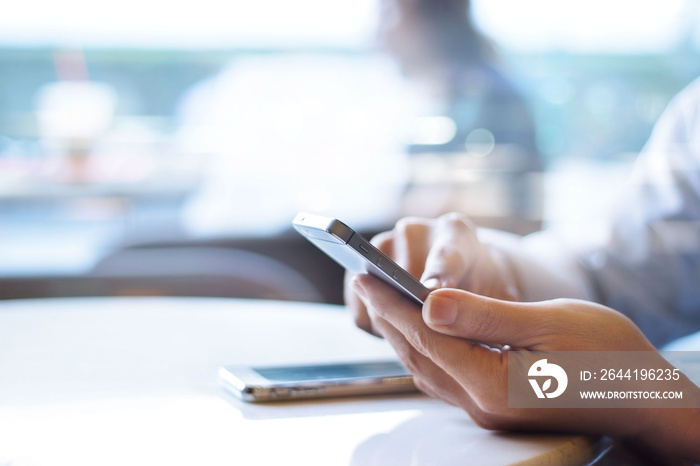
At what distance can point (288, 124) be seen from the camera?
2.23 metres

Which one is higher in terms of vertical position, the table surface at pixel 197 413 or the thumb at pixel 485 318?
the thumb at pixel 485 318

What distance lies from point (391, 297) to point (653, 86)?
203 centimetres

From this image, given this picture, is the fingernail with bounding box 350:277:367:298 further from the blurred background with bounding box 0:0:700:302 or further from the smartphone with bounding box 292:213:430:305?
the blurred background with bounding box 0:0:700:302

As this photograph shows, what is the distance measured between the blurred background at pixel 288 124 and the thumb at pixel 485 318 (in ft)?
4.82

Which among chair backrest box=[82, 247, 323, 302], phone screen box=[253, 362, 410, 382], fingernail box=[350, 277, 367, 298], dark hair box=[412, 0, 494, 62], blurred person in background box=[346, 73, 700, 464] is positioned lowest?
chair backrest box=[82, 247, 323, 302]

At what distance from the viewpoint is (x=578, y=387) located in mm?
365

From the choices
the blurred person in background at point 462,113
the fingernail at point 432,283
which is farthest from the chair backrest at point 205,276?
the fingernail at point 432,283

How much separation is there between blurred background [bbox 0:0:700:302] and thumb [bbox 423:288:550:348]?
1.47 metres

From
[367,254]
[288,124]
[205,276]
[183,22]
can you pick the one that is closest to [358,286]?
[367,254]

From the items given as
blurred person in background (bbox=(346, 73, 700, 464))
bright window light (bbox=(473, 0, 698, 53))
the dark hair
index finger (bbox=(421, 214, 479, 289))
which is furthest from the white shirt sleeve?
bright window light (bbox=(473, 0, 698, 53))

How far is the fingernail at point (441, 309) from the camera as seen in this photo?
1.10 feet

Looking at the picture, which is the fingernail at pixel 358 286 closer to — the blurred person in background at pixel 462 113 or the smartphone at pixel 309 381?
the smartphone at pixel 309 381

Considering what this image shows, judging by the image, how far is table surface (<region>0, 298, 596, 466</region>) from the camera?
1.14 feet

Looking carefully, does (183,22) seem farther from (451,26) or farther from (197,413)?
(197,413)
